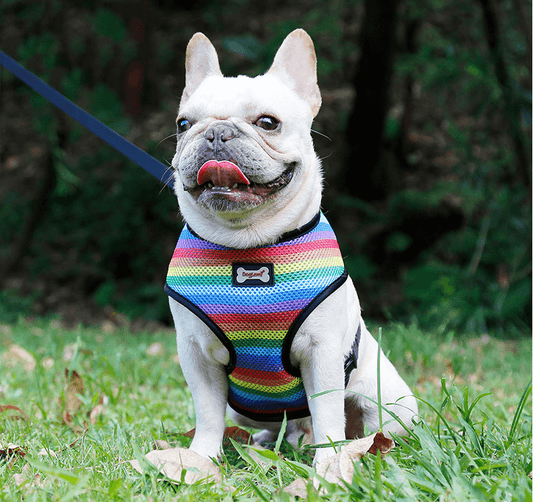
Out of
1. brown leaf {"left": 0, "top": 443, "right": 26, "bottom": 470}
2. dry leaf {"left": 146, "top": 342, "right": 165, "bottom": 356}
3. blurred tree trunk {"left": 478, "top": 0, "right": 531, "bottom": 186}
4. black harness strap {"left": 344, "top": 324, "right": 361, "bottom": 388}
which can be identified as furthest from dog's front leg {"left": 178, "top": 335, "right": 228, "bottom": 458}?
blurred tree trunk {"left": 478, "top": 0, "right": 531, "bottom": 186}

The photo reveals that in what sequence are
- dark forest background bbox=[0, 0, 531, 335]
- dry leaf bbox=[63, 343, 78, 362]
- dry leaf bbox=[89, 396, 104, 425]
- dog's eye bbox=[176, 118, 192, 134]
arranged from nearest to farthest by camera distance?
dog's eye bbox=[176, 118, 192, 134]
dry leaf bbox=[89, 396, 104, 425]
dry leaf bbox=[63, 343, 78, 362]
dark forest background bbox=[0, 0, 531, 335]

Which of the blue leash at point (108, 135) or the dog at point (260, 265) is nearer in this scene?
the dog at point (260, 265)

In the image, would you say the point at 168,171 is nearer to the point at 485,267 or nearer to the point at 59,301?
the point at 485,267

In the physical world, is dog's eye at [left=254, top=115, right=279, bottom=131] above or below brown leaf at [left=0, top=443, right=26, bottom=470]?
above

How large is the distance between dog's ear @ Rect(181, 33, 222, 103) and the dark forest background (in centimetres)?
396

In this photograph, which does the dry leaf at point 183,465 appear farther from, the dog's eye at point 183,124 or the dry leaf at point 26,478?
the dog's eye at point 183,124

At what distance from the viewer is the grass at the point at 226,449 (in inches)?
63.2

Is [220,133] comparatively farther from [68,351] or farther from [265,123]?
[68,351]

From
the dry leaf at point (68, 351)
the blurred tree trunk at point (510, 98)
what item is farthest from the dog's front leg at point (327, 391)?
the blurred tree trunk at point (510, 98)

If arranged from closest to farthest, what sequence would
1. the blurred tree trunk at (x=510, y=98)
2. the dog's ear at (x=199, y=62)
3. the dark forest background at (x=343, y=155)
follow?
the dog's ear at (x=199, y=62) < the blurred tree trunk at (x=510, y=98) < the dark forest background at (x=343, y=155)

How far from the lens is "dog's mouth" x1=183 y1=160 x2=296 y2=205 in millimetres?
1928

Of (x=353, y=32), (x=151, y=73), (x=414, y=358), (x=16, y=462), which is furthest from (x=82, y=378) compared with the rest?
(x=353, y=32)

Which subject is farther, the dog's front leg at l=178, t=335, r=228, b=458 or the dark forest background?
the dark forest background

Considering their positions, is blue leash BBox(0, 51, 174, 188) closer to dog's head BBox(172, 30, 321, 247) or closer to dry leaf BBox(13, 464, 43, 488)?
dog's head BBox(172, 30, 321, 247)
